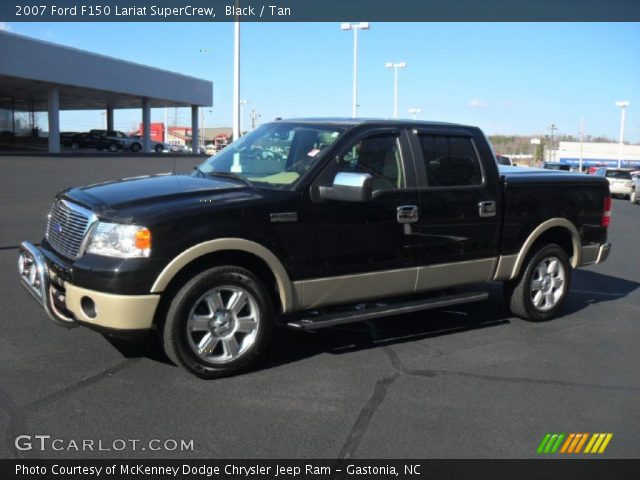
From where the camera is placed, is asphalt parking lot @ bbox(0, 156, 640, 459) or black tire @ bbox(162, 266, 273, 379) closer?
asphalt parking lot @ bbox(0, 156, 640, 459)

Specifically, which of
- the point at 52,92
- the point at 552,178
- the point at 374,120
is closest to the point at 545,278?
the point at 552,178

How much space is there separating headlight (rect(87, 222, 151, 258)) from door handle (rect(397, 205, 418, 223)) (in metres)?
2.12

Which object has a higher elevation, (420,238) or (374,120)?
(374,120)

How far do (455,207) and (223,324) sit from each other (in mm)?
2366

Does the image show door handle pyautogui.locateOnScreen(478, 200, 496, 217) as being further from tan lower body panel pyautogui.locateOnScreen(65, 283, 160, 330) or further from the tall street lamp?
the tall street lamp

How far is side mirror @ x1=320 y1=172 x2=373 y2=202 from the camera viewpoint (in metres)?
4.62

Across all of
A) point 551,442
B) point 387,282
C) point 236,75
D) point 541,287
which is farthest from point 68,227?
point 236,75

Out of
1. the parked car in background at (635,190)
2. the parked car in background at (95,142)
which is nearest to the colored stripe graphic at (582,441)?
the parked car in background at (635,190)

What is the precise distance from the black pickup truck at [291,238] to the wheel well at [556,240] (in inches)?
2.2

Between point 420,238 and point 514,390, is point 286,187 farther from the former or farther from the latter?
point 514,390

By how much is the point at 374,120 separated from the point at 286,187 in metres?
1.14

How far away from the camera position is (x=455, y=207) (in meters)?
5.62

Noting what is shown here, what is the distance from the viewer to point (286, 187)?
191 inches

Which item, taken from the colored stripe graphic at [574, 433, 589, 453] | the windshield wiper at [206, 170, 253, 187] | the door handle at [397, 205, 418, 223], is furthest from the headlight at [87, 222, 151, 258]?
the colored stripe graphic at [574, 433, 589, 453]
